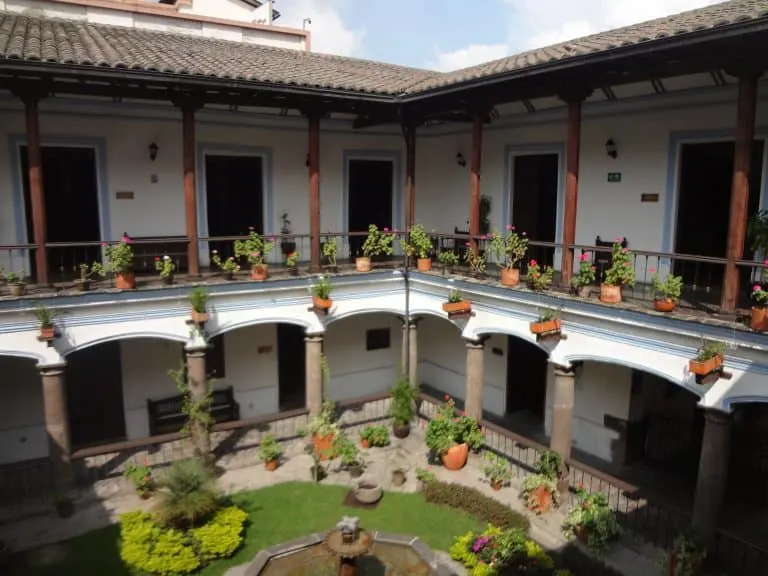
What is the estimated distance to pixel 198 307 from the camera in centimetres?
1092

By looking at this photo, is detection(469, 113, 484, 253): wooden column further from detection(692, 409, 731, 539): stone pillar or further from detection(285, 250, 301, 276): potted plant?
detection(692, 409, 731, 539): stone pillar

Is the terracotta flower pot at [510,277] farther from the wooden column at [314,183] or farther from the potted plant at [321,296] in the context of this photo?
the wooden column at [314,183]

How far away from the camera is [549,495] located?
33.1ft

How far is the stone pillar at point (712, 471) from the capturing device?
27.2 feet

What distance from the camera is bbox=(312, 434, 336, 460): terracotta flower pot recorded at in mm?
11820

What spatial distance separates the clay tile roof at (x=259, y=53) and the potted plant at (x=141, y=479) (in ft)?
21.7

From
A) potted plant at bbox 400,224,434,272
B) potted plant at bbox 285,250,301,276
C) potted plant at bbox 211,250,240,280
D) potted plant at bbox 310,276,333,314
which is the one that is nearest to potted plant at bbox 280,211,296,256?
potted plant at bbox 285,250,301,276

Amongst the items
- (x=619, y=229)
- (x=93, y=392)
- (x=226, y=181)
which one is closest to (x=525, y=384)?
(x=619, y=229)

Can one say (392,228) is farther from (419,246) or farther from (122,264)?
(122,264)

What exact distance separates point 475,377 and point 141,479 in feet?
20.9

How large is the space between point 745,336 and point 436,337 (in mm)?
9288

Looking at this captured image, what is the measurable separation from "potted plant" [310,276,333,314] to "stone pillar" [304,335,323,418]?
0.80 metres

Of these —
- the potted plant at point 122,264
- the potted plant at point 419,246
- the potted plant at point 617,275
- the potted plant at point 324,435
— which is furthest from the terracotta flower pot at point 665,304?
the potted plant at point 122,264

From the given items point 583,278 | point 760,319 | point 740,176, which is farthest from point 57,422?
point 740,176
